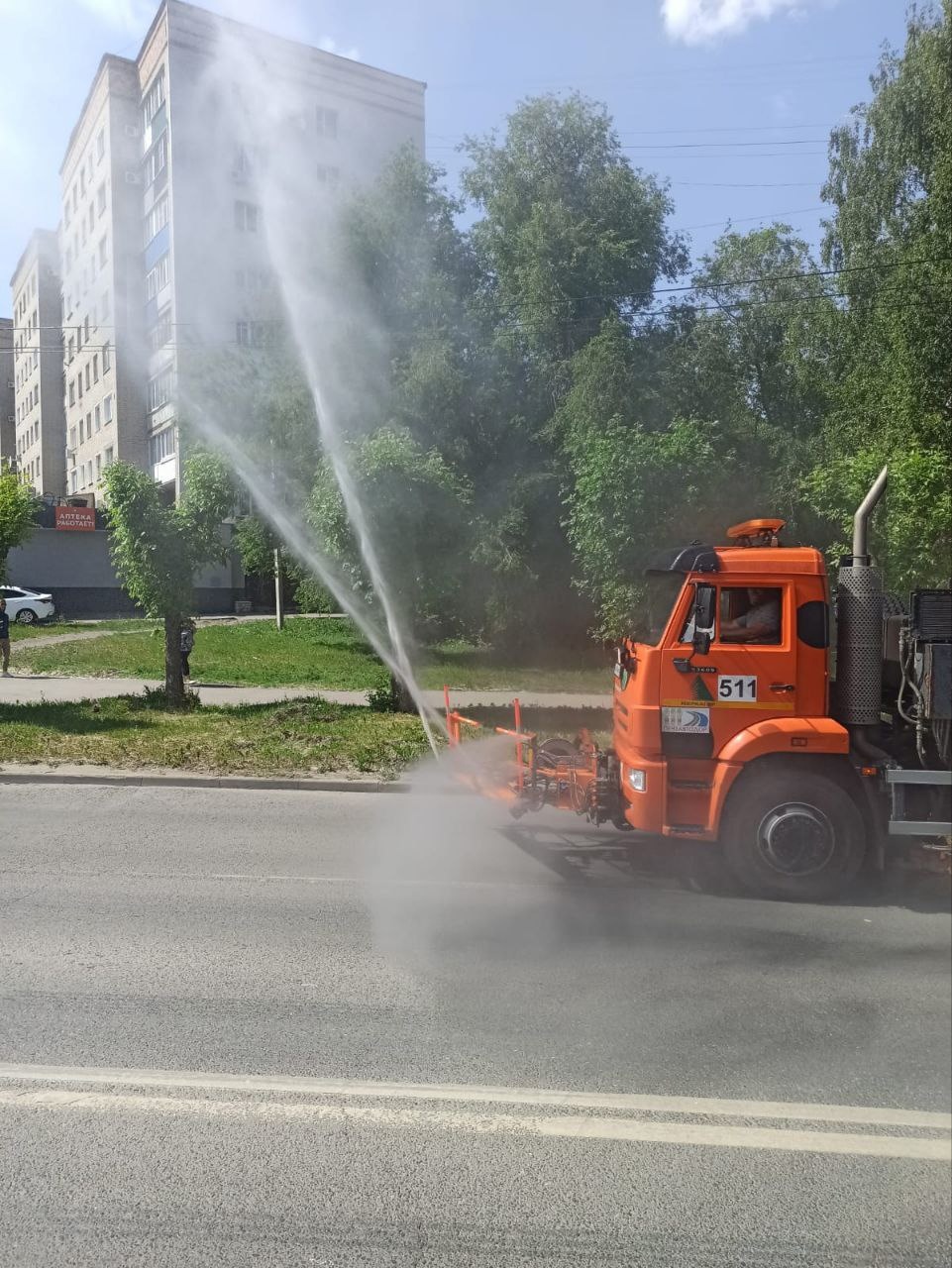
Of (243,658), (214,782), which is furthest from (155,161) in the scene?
(243,658)

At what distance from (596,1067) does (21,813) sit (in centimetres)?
673

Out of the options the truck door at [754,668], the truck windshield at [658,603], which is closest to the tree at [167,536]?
the truck windshield at [658,603]

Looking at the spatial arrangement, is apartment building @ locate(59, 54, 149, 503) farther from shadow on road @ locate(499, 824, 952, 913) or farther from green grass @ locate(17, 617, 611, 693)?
shadow on road @ locate(499, 824, 952, 913)

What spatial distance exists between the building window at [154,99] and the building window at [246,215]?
1.53 meters

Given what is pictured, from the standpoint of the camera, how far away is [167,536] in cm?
1370

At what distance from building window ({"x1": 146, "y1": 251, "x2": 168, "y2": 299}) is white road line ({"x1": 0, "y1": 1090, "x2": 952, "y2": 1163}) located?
13.5 meters

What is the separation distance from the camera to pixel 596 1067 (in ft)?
12.3

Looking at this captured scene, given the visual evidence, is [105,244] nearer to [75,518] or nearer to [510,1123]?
[510,1123]

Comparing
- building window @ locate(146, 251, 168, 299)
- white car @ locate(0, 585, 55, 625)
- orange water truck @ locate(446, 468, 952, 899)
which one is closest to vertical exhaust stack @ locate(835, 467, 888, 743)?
orange water truck @ locate(446, 468, 952, 899)

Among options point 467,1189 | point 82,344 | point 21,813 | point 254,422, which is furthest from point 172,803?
point 254,422

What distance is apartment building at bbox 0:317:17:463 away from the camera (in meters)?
20.3

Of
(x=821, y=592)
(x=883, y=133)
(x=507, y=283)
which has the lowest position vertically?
(x=821, y=592)

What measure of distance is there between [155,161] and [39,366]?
8805 mm

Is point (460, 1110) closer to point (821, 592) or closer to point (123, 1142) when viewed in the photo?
point (123, 1142)
